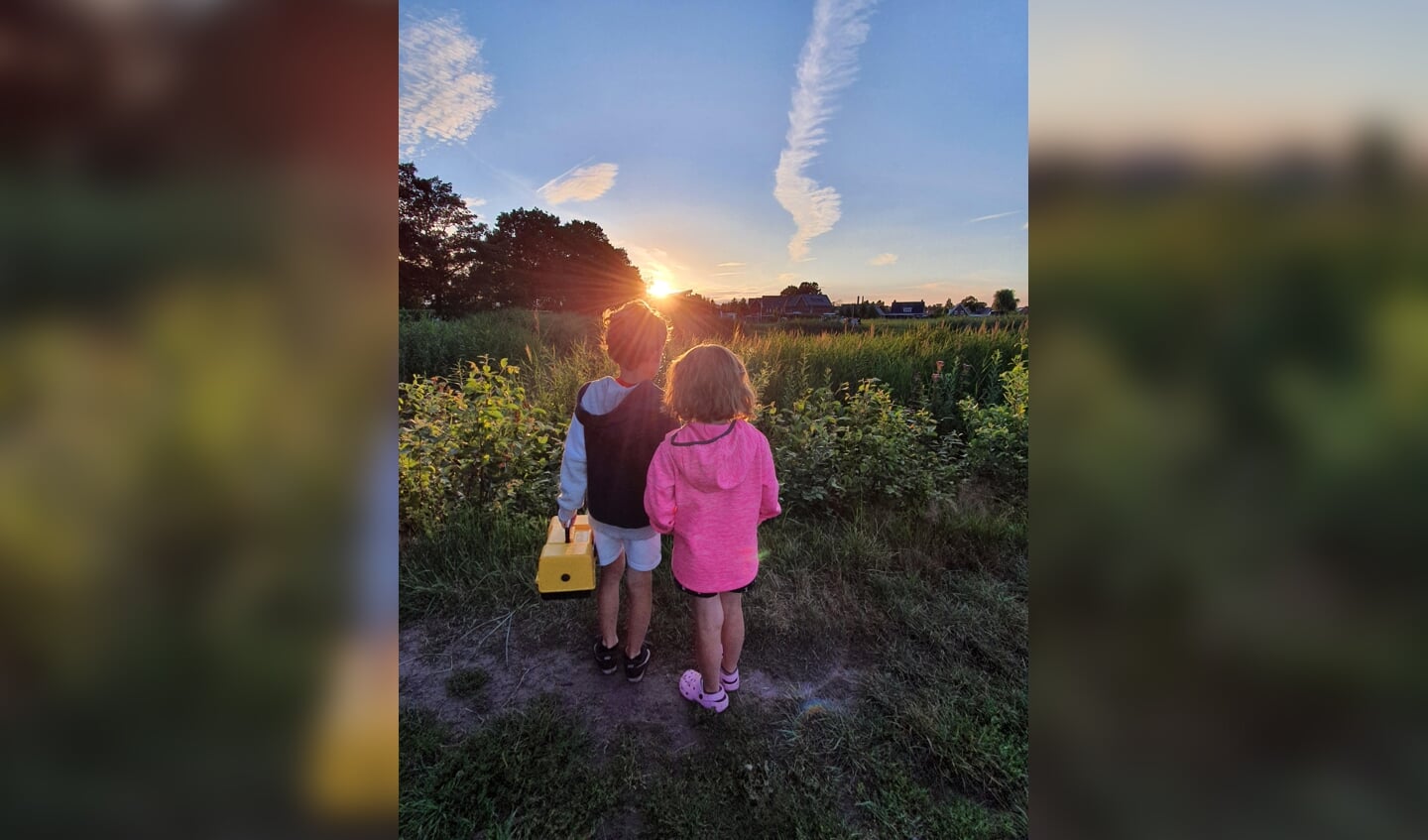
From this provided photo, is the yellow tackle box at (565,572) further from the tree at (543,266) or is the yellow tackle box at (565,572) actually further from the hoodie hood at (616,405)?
the tree at (543,266)

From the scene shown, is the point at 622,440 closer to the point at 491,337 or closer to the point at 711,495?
the point at 711,495

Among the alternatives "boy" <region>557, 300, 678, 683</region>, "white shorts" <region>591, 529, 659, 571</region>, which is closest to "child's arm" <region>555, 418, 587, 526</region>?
"boy" <region>557, 300, 678, 683</region>

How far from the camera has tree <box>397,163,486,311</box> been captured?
6.88ft

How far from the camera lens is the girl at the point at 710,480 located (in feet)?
7.74

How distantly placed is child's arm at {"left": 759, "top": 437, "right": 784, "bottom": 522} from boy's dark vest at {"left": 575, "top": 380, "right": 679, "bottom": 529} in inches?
17.7

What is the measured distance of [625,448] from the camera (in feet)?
8.34

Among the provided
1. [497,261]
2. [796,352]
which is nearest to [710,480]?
[796,352]

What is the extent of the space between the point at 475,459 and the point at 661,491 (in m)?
2.08

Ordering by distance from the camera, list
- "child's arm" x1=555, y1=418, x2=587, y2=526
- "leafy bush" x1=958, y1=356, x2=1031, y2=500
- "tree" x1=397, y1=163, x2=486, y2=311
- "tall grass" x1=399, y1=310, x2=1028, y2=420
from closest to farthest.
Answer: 1. "tree" x1=397, y1=163, x2=486, y2=311
2. "child's arm" x1=555, y1=418, x2=587, y2=526
3. "leafy bush" x1=958, y1=356, x2=1031, y2=500
4. "tall grass" x1=399, y1=310, x2=1028, y2=420

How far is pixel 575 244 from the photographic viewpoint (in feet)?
30.2

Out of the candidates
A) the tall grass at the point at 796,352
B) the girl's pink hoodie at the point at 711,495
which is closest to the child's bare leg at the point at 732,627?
the girl's pink hoodie at the point at 711,495

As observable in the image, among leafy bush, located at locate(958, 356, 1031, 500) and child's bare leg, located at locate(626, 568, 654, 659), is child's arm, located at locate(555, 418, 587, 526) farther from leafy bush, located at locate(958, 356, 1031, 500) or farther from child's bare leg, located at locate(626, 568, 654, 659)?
leafy bush, located at locate(958, 356, 1031, 500)
